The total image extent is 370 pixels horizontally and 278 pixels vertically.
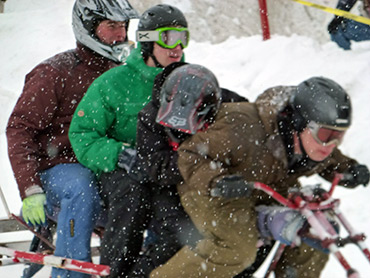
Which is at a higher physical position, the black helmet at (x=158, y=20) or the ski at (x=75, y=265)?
the black helmet at (x=158, y=20)

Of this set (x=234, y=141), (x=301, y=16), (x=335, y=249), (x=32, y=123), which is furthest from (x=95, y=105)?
(x=301, y=16)

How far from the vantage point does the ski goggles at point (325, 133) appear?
295cm

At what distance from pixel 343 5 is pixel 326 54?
94 cm

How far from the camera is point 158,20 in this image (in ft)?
13.1

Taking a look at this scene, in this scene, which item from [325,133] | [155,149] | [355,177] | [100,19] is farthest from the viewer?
[100,19]

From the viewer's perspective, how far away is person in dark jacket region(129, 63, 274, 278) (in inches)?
127

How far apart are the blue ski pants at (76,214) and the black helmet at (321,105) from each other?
151cm

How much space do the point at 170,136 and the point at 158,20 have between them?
3.08ft

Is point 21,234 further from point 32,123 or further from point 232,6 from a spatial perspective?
point 232,6

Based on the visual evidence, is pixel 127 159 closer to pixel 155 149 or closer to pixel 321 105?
pixel 155 149

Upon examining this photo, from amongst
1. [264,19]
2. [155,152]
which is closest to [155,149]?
[155,152]

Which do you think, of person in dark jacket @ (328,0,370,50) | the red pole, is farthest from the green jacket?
the red pole

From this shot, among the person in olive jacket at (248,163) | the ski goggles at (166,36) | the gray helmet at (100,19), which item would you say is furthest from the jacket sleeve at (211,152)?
the gray helmet at (100,19)

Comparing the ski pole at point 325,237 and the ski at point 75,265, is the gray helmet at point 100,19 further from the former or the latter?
the ski pole at point 325,237
